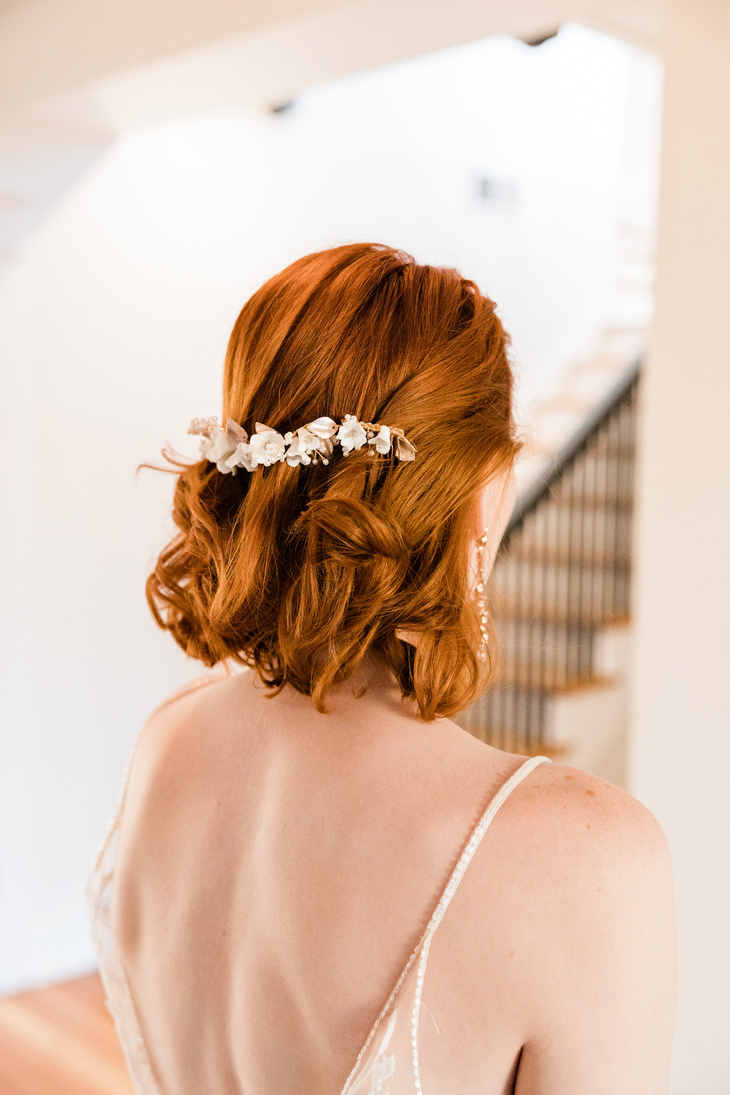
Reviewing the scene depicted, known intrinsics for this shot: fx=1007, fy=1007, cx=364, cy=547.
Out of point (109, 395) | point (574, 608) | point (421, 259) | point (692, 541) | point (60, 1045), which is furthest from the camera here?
point (574, 608)

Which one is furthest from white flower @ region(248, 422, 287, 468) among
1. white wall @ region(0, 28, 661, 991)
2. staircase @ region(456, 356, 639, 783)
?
staircase @ region(456, 356, 639, 783)

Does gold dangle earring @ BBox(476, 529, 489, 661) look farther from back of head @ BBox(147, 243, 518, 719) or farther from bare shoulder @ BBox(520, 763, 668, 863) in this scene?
bare shoulder @ BBox(520, 763, 668, 863)

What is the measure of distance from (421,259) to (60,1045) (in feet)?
11.0

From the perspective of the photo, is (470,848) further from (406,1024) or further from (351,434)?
(351,434)

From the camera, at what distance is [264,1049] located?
0.85 m

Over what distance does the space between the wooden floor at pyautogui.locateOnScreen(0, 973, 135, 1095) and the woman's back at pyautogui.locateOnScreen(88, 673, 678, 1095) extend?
7.17ft

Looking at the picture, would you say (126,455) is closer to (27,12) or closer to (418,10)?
(27,12)

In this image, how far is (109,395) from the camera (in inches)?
139

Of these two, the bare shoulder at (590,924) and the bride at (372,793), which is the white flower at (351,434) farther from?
the bare shoulder at (590,924)

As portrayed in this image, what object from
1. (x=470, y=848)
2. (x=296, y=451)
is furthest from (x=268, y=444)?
(x=470, y=848)

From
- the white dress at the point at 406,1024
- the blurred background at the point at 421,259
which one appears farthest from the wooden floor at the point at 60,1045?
the white dress at the point at 406,1024

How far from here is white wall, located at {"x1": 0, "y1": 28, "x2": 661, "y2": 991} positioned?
3.37m

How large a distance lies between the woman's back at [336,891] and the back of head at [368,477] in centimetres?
6

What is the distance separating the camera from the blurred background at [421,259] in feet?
5.89
